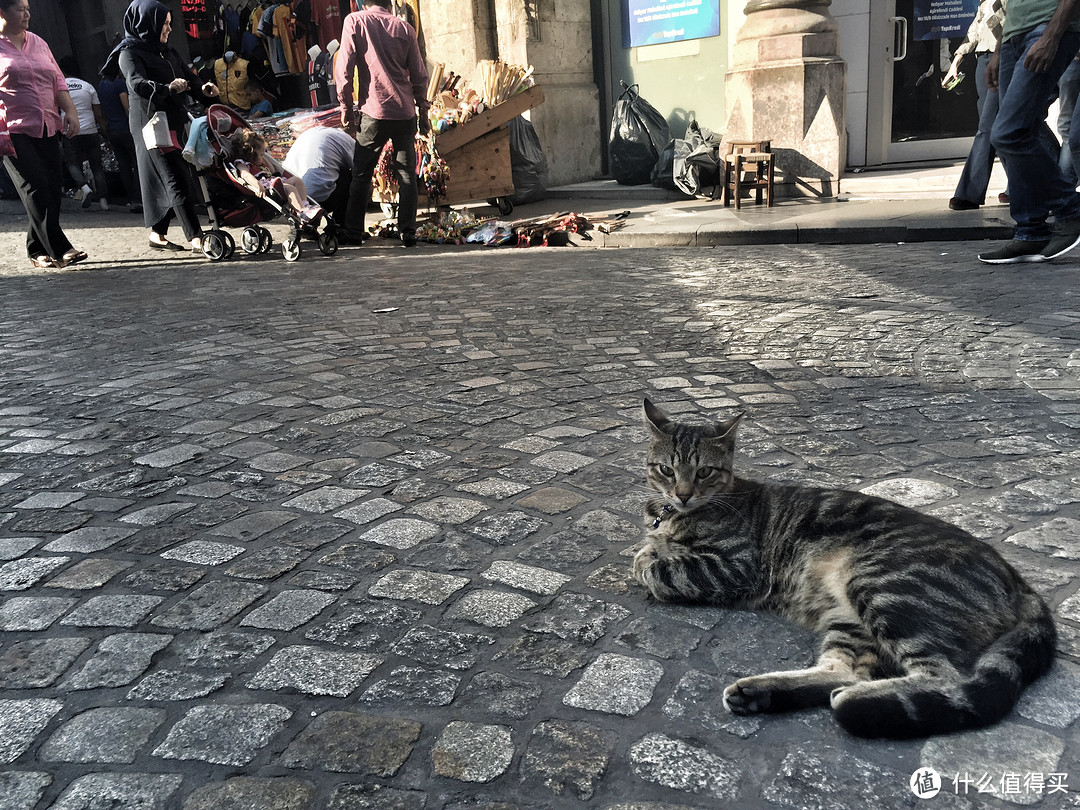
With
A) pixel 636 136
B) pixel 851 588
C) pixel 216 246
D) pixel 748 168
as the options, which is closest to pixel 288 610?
pixel 851 588

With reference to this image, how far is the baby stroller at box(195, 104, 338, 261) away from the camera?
9.75m

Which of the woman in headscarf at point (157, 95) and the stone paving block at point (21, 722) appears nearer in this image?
the stone paving block at point (21, 722)

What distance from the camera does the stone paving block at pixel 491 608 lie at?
8.89ft

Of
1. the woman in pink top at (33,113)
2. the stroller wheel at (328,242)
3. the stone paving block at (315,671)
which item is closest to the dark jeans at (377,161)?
the stroller wheel at (328,242)

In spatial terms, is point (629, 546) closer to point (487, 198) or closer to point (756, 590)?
point (756, 590)

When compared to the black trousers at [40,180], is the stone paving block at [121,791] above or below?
below

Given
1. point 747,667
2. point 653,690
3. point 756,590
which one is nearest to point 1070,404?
point 756,590

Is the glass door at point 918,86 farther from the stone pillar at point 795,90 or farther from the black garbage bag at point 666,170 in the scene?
the black garbage bag at point 666,170

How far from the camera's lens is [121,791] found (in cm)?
201

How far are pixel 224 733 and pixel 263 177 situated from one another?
8.75 m

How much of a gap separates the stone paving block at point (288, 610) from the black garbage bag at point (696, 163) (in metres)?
10.6

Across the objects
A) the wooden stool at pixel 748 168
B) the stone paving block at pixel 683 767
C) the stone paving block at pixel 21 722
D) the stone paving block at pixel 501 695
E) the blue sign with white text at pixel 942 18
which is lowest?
the stone paving block at pixel 683 767

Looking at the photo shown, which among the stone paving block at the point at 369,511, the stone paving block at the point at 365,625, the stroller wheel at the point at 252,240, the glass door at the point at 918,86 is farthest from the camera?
the glass door at the point at 918,86

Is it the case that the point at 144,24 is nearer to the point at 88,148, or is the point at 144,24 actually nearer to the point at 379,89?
the point at 379,89
